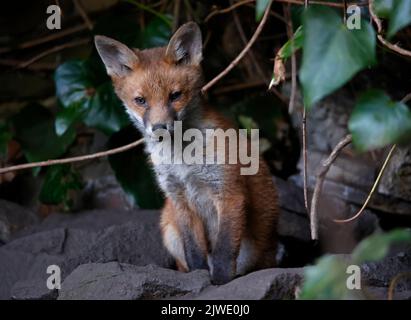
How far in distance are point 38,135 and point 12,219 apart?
0.81 meters

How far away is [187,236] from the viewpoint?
439cm

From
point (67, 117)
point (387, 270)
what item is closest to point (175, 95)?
point (67, 117)

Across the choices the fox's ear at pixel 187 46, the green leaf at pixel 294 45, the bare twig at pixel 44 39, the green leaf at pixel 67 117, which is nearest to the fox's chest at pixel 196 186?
the fox's ear at pixel 187 46

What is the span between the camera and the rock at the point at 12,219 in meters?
5.42

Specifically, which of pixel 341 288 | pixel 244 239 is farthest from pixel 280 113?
pixel 341 288

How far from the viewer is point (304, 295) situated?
2.24m

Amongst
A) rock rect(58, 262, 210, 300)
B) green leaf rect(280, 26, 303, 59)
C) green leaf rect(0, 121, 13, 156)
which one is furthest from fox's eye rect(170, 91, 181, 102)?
green leaf rect(0, 121, 13, 156)

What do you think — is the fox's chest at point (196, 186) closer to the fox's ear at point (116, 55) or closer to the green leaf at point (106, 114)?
the fox's ear at point (116, 55)

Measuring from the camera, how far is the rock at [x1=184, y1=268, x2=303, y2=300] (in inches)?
124

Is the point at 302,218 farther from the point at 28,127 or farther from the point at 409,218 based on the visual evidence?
the point at 28,127

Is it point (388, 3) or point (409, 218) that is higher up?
point (388, 3)

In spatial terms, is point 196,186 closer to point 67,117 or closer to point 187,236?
point 187,236
